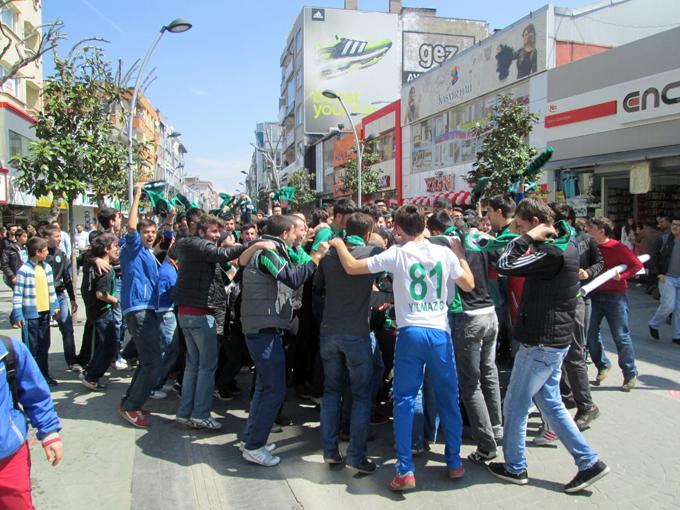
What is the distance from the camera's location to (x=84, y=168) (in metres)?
9.85

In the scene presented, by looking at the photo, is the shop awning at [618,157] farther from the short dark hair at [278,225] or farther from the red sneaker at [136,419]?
the red sneaker at [136,419]

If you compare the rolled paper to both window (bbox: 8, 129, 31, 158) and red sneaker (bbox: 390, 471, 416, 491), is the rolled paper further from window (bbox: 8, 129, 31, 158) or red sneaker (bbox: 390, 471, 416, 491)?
window (bbox: 8, 129, 31, 158)

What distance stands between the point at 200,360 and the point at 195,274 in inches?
30.3

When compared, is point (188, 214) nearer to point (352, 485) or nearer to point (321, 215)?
point (321, 215)

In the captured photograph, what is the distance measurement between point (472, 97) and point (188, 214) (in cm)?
1878

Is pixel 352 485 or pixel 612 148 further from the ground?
pixel 612 148

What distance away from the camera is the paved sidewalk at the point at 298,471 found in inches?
A: 142

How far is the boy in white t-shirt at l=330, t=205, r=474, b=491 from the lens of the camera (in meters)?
3.63

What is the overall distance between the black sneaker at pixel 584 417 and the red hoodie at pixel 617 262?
62.0 inches

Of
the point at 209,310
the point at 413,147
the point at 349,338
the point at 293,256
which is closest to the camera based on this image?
the point at 349,338

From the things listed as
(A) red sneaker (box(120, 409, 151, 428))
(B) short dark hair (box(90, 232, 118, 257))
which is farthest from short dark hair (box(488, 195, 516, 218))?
(B) short dark hair (box(90, 232, 118, 257))

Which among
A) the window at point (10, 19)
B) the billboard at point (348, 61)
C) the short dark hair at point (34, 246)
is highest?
the billboard at point (348, 61)

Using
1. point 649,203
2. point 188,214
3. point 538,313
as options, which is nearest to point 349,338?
point 538,313

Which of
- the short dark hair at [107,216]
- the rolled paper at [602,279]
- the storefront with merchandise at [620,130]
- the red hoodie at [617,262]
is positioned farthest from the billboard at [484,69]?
the short dark hair at [107,216]
